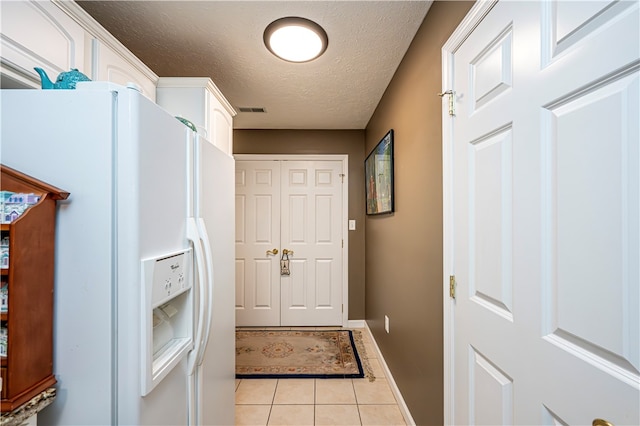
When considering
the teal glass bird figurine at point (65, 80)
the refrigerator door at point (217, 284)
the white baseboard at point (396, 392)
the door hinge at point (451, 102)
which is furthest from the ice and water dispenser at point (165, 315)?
the white baseboard at point (396, 392)

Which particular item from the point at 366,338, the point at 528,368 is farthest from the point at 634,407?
the point at 366,338

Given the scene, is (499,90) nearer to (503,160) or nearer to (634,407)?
(503,160)

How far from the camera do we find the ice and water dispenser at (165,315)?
76cm

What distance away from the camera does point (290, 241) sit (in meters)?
3.37

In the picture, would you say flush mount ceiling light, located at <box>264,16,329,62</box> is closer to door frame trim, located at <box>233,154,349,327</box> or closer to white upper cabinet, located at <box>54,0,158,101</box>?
white upper cabinet, located at <box>54,0,158,101</box>

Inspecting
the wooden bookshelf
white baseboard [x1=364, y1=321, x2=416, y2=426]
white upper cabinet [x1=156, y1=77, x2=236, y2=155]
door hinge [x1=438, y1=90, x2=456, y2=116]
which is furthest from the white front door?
white upper cabinet [x1=156, y1=77, x2=236, y2=155]

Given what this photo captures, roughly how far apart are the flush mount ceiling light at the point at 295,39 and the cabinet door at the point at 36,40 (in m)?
0.88

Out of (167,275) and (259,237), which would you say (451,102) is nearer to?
(167,275)

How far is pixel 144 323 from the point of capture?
2.45 ft

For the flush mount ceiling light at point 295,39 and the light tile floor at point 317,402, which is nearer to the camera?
the flush mount ceiling light at point 295,39

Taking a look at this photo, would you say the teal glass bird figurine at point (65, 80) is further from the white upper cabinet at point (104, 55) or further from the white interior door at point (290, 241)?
the white interior door at point (290, 241)

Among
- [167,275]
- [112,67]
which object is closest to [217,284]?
[167,275]

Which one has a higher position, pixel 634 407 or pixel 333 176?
pixel 333 176

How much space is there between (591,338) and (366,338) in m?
2.70
